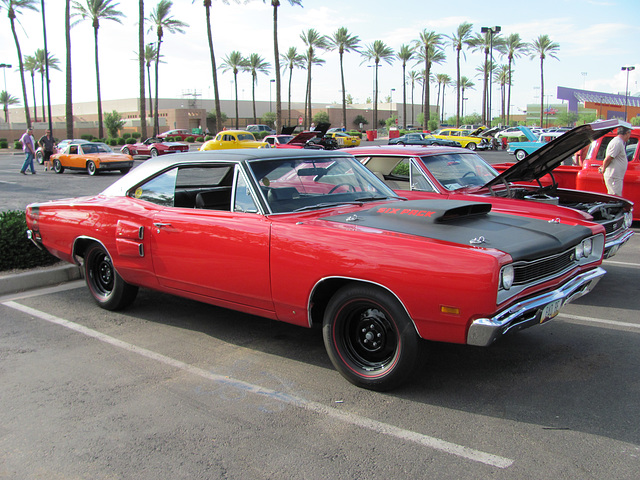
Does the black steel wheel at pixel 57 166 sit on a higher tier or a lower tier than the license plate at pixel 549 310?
higher

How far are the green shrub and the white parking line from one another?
→ 215 cm

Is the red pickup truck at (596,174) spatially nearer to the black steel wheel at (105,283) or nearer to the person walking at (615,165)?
the person walking at (615,165)

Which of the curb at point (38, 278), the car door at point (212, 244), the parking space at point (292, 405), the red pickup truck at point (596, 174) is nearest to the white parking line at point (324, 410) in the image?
the parking space at point (292, 405)

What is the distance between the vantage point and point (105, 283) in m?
5.59

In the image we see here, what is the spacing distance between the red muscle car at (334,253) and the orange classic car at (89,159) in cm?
1778

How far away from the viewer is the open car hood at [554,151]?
5742mm

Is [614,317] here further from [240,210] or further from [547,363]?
[240,210]

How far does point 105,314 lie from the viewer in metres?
5.43

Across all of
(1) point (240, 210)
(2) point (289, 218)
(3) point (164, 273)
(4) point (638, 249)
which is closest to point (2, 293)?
(3) point (164, 273)

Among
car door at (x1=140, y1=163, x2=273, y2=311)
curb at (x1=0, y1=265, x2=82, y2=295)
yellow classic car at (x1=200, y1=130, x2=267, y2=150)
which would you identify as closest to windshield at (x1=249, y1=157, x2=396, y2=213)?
car door at (x1=140, y1=163, x2=273, y2=311)

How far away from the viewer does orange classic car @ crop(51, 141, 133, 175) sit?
2211cm

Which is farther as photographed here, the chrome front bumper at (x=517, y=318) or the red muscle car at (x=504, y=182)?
the red muscle car at (x=504, y=182)

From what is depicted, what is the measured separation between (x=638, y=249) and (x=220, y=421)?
7.29m

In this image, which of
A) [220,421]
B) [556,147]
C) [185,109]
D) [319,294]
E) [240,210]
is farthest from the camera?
[185,109]
